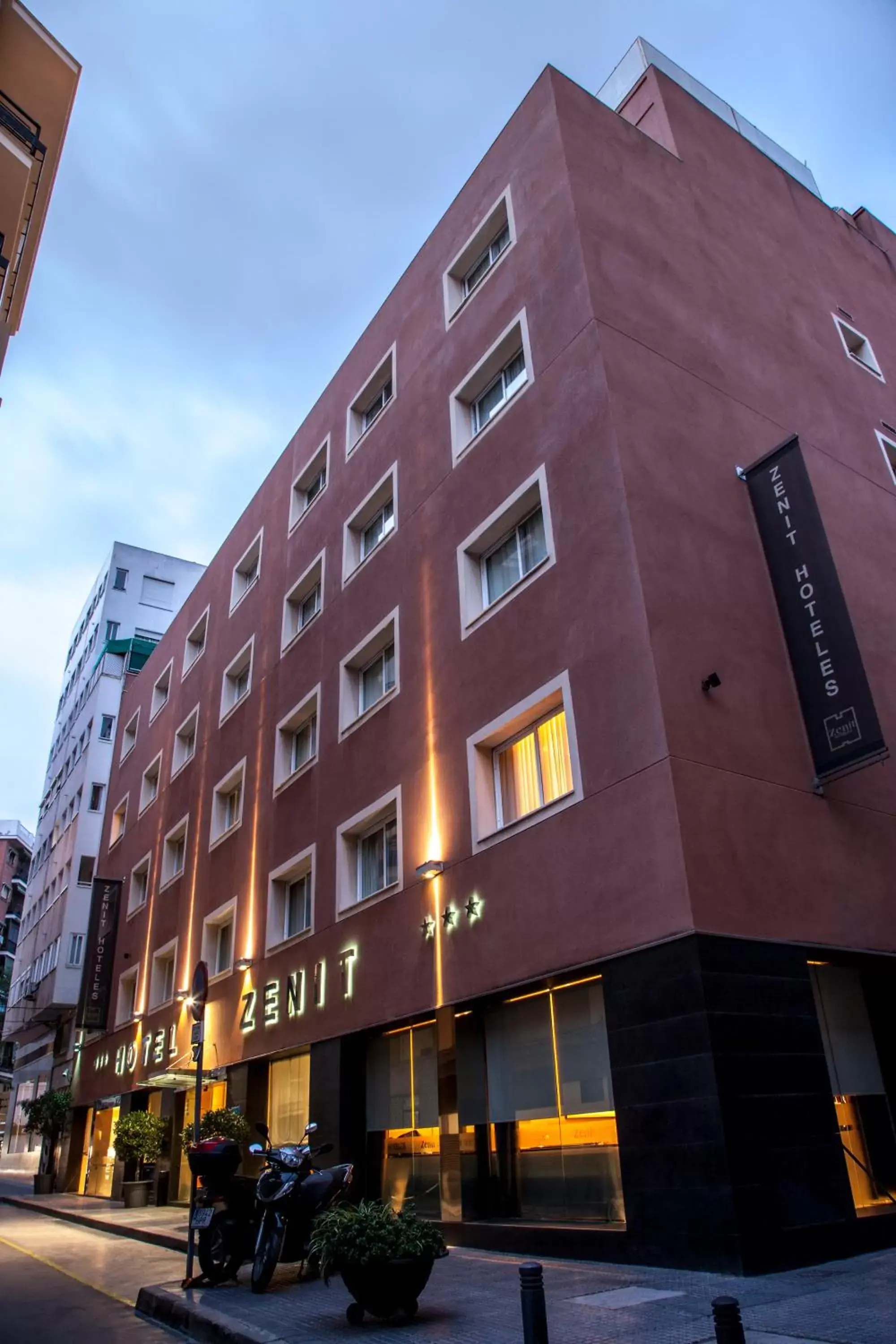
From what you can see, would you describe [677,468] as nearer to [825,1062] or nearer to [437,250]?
[825,1062]

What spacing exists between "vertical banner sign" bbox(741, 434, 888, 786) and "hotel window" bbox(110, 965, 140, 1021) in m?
22.9

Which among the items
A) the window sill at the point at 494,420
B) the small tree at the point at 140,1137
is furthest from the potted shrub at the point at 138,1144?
the window sill at the point at 494,420

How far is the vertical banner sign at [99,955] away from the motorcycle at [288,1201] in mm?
22961

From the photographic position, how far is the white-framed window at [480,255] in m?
17.0

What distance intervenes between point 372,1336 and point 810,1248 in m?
4.38

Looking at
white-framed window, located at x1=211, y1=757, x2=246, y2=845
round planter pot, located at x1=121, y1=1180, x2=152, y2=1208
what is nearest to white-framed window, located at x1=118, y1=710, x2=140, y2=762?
white-framed window, located at x1=211, y1=757, x2=246, y2=845

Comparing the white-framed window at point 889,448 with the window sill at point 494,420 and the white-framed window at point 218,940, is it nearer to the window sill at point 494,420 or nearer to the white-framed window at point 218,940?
the window sill at point 494,420

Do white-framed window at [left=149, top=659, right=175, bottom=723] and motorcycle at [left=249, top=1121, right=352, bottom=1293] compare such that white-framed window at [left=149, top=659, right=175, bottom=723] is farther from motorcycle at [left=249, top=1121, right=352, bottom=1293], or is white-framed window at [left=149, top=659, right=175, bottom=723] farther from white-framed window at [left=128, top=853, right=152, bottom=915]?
motorcycle at [left=249, top=1121, right=352, bottom=1293]

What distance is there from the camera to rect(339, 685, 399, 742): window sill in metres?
16.7

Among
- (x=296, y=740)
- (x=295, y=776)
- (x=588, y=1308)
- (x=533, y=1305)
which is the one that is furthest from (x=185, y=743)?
(x=533, y=1305)

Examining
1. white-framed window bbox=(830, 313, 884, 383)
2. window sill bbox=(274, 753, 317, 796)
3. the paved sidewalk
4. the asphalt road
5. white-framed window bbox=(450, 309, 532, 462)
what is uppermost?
white-framed window bbox=(830, 313, 884, 383)

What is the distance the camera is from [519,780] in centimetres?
1319

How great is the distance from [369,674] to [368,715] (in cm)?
158

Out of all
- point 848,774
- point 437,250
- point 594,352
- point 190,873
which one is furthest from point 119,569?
point 848,774
